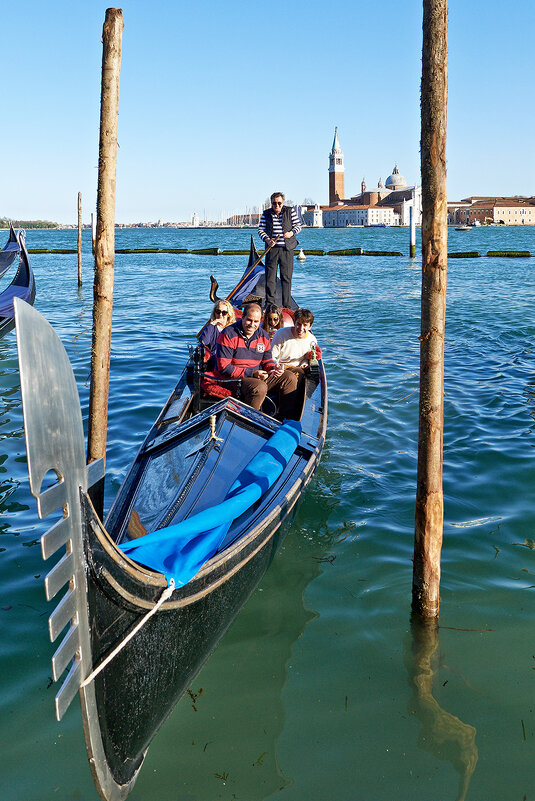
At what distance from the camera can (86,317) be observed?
38.9 ft

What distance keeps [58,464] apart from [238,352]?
2805mm

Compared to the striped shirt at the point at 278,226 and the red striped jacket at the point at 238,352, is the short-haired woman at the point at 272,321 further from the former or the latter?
the striped shirt at the point at 278,226

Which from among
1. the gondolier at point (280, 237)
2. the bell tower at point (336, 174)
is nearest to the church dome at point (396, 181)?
the bell tower at point (336, 174)

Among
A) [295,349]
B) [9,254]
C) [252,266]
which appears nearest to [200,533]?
[295,349]

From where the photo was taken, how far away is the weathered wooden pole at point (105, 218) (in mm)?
3113

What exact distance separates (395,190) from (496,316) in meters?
88.8

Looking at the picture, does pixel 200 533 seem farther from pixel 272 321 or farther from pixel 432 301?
pixel 272 321

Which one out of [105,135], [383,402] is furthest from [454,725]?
[383,402]

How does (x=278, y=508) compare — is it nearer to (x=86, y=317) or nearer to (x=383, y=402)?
(x=383, y=402)

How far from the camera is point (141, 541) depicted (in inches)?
82.6

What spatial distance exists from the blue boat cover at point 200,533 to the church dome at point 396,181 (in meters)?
Result: 100

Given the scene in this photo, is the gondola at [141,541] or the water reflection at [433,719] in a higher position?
the gondola at [141,541]

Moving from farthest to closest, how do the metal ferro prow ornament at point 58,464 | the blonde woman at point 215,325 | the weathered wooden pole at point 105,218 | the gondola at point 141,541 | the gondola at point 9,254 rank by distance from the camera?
the gondola at point 9,254
the blonde woman at point 215,325
the weathered wooden pole at point 105,218
the gondola at point 141,541
the metal ferro prow ornament at point 58,464

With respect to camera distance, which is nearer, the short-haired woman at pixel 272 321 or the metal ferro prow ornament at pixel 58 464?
the metal ferro prow ornament at pixel 58 464
